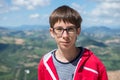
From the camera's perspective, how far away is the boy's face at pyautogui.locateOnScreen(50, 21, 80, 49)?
14.0 feet

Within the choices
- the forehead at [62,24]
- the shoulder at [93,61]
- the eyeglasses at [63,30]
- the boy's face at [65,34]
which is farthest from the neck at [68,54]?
the forehead at [62,24]

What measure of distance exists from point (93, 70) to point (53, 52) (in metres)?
0.86

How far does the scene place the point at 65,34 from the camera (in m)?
4.24

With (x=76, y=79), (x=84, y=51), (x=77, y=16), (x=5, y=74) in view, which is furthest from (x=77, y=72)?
(x=5, y=74)

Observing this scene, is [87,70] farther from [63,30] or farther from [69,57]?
[63,30]

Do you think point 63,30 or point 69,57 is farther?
point 69,57

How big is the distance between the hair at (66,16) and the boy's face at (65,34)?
0.20 ft

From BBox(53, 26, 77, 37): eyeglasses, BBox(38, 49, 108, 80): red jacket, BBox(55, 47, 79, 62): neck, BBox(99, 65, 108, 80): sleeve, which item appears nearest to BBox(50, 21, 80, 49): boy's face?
BBox(53, 26, 77, 37): eyeglasses

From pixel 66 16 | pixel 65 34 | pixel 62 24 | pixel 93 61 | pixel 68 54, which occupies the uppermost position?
pixel 66 16

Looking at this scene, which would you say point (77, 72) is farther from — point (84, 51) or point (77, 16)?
point (77, 16)

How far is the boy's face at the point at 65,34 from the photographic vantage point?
4.26m

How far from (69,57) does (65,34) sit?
46 cm

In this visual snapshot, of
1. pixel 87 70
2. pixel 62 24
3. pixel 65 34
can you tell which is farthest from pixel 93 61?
pixel 62 24

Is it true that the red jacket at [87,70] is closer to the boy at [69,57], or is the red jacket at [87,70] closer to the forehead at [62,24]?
the boy at [69,57]
